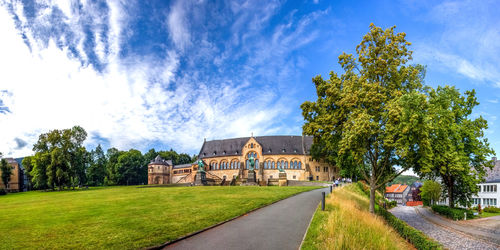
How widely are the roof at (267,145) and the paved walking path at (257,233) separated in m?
53.8

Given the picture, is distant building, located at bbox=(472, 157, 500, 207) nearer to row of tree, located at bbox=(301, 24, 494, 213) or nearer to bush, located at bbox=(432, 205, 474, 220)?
bush, located at bbox=(432, 205, 474, 220)

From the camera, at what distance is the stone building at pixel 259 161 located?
6366 centimetres

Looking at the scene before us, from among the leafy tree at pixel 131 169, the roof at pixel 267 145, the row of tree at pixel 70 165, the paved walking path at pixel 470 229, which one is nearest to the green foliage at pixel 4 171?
the row of tree at pixel 70 165

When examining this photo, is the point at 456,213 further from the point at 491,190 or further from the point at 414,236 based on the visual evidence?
the point at 491,190

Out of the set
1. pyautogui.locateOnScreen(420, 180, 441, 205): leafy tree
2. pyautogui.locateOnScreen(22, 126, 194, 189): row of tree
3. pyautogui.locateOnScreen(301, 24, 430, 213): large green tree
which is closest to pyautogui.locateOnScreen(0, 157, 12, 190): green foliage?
pyautogui.locateOnScreen(22, 126, 194, 189): row of tree

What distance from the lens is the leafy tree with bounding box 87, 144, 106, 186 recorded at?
7704 cm

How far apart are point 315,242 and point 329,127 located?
1168 centimetres

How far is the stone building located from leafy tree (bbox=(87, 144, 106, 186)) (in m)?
17.4

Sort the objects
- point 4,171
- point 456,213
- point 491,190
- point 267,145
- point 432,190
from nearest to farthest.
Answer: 1. point 456,213
2. point 491,190
3. point 432,190
4. point 4,171
5. point 267,145

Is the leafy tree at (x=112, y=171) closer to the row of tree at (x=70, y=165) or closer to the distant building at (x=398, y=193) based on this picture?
the row of tree at (x=70, y=165)

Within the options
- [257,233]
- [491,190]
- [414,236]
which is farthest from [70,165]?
[491,190]

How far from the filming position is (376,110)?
17703 millimetres

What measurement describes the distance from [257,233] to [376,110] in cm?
1274

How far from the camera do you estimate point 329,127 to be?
19188mm
